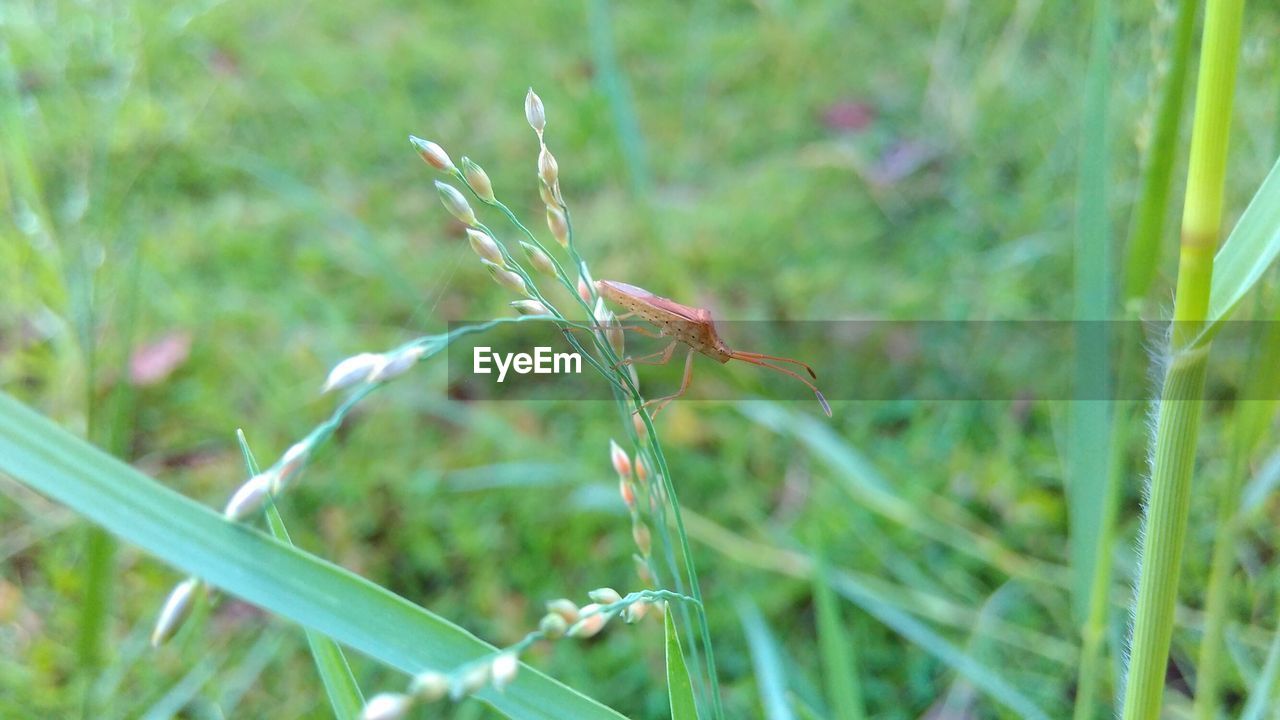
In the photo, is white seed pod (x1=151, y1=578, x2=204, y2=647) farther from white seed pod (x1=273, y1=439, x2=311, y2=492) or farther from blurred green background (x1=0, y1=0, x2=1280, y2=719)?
blurred green background (x1=0, y1=0, x2=1280, y2=719)

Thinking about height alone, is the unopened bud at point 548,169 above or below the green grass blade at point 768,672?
above

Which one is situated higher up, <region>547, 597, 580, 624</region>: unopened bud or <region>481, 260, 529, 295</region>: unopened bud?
<region>481, 260, 529, 295</region>: unopened bud

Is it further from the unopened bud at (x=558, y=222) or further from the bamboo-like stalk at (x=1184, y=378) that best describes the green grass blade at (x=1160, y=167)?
the unopened bud at (x=558, y=222)

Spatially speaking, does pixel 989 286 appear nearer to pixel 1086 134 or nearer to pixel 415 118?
pixel 1086 134

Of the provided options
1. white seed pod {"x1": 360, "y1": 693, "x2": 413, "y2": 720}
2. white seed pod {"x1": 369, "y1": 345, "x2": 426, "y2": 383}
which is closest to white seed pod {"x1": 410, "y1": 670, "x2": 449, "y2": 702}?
white seed pod {"x1": 360, "y1": 693, "x2": 413, "y2": 720}

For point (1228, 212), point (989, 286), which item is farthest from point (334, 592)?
point (1228, 212)

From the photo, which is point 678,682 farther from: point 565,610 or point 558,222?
point 558,222
